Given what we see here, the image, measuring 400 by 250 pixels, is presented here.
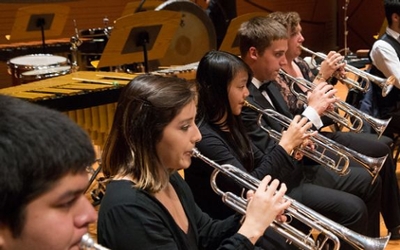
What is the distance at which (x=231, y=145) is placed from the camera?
2660 mm

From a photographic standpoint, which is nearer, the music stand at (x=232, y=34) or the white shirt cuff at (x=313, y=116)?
the white shirt cuff at (x=313, y=116)

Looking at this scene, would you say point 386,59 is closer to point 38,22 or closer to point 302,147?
point 302,147

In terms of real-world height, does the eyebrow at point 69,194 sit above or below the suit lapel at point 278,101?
above

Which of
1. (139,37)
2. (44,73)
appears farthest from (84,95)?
(44,73)

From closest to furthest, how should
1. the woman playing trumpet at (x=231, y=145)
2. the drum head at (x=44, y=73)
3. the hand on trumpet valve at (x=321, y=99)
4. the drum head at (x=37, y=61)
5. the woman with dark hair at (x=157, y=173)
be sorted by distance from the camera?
the woman with dark hair at (x=157, y=173)
the woman playing trumpet at (x=231, y=145)
the hand on trumpet valve at (x=321, y=99)
the drum head at (x=44, y=73)
the drum head at (x=37, y=61)

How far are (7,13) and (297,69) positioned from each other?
4738 millimetres

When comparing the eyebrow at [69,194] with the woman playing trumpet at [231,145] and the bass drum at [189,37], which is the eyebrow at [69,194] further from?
the bass drum at [189,37]

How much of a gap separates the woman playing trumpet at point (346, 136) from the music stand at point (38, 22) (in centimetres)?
275

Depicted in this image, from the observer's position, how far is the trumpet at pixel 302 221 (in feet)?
7.26

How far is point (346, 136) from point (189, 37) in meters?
2.05

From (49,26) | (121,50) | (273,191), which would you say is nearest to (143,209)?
(273,191)

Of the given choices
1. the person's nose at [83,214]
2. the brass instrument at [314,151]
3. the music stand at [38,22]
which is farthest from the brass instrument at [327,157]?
the music stand at [38,22]

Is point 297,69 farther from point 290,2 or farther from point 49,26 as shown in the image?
point 290,2

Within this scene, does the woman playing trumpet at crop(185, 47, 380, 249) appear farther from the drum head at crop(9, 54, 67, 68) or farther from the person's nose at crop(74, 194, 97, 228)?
the drum head at crop(9, 54, 67, 68)
